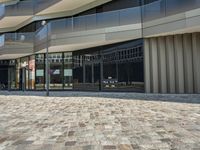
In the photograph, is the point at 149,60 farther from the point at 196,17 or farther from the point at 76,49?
the point at 76,49

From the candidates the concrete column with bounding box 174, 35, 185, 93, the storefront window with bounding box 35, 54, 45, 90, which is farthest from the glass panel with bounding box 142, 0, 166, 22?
the storefront window with bounding box 35, 54, 45, 90

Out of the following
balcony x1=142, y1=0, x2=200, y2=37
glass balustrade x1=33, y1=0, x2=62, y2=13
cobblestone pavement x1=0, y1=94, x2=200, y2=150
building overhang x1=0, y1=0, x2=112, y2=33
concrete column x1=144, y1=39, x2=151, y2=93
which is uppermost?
glass balustrade x1=33, y1=0, x2=62, y2=13

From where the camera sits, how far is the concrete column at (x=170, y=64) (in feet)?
53.7

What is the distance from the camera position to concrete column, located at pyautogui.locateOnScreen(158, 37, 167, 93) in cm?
1661

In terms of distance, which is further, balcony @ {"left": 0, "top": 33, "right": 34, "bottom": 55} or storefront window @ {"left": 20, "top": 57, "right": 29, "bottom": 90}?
storefront window @ {"left": 20, "top": 57, "right": 29, "bottom": 90}

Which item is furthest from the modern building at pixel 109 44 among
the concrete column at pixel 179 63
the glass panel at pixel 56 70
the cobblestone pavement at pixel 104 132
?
the cobblestone pavement at pixel 104 132

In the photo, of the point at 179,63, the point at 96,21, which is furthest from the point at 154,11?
the point at 96,21

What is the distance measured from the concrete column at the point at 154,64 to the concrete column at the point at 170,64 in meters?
0.81

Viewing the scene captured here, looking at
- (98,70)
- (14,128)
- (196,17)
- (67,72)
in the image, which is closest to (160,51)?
(196,17)

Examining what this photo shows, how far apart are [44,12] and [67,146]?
860 inches

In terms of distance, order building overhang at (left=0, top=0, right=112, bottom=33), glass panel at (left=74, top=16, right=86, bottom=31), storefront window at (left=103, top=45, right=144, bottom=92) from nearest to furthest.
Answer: storefront window at (left=103, top=45, right=144, bottom=92) → glass panel at (left=74, top=16, right=86, bottom=31) → building overhang at (left=0, top=0, right=112, bottom=33)

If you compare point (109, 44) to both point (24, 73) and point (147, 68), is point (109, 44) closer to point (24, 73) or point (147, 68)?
point (147, 68)

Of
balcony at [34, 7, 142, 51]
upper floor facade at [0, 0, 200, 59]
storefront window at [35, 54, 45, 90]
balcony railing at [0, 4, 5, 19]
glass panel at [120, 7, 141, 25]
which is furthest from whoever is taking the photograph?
balcony railing at [0, 4, 5, 19]

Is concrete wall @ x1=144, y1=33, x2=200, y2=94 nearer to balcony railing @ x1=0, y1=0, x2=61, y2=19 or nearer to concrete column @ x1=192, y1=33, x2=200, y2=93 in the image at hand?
concrete column @ x1=192, y1=33, x2=200, y2=93
